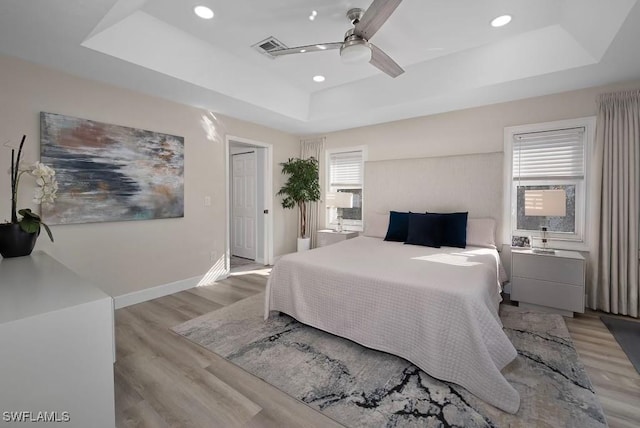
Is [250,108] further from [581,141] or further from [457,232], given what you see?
[581,141]

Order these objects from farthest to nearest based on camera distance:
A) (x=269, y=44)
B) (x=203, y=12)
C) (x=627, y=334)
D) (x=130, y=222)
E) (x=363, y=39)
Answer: (x=130, y=222), (x=269, y=44), (x=627, y=334), (x=203, y=12), (x=363, y=39)

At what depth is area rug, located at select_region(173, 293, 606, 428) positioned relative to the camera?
1.61 m

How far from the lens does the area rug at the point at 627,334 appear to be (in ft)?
7.24

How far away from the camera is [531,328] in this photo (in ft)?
8.71

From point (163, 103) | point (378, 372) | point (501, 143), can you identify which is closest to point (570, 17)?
point (501, 143)

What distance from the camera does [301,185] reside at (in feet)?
16.4

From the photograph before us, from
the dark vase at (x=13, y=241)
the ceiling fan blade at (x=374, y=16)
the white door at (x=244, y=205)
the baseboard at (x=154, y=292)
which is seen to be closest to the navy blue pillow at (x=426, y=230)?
the ceiling fan blade at (x=374, y=16)

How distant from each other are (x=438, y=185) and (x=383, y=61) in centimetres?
210

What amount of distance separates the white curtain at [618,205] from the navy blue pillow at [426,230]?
5.30 feet

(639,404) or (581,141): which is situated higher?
(581,141)

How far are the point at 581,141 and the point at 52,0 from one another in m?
4.95

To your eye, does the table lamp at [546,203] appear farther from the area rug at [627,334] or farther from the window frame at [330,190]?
the window frame at [330,190]

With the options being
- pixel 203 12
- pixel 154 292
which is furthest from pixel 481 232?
pixel 154 292

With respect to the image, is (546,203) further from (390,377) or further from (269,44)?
(269,44)
